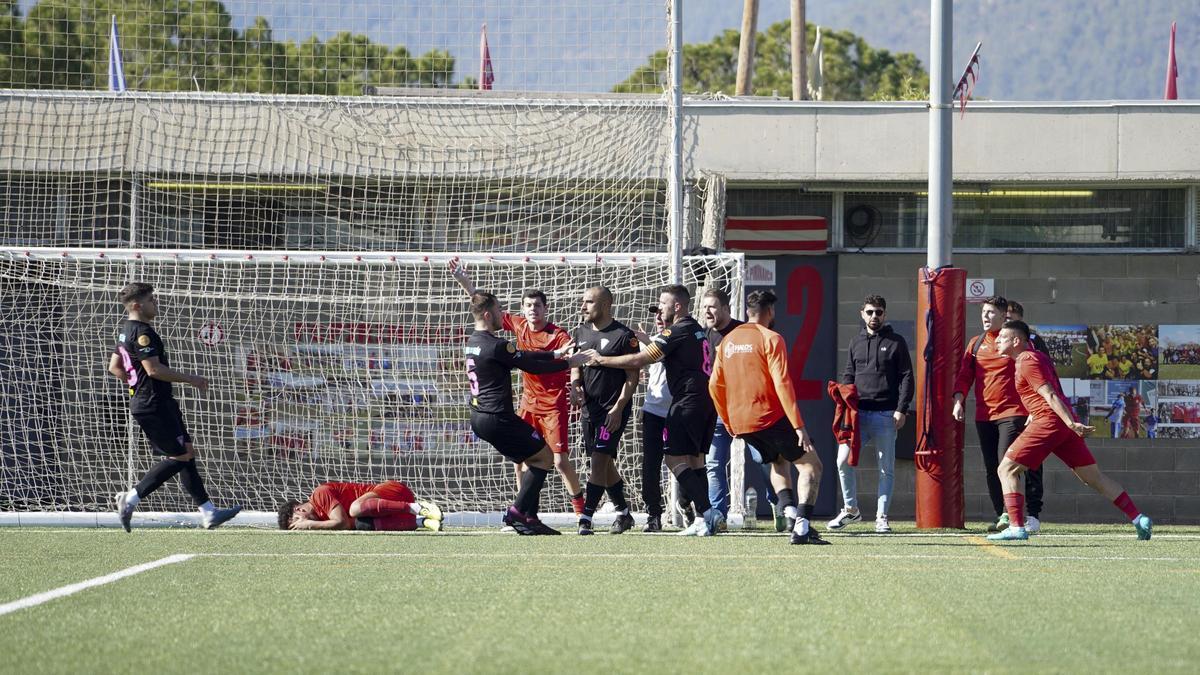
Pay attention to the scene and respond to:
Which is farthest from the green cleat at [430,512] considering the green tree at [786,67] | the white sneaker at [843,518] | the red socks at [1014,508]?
the green tree at [786,67]

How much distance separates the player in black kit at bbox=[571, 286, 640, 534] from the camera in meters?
11.0

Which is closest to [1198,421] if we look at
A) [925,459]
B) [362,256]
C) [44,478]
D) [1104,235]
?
[1104,235]

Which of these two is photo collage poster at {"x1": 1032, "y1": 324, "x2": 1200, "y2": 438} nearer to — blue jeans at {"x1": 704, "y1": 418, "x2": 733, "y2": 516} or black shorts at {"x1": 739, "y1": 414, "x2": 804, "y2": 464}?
blue jeans at {"x1": 704, "y1": 418, "x2": 733, "y2": 516}

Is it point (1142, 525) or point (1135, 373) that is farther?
point (1135, 373)

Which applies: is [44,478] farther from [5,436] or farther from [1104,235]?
[1104,235]

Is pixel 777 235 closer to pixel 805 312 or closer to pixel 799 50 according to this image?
pixel 805 312

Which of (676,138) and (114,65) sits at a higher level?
(114,65)

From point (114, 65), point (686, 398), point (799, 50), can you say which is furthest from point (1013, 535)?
point (799, 50)

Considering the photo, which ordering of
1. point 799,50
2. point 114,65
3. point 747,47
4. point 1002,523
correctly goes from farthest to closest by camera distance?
point 799,50 < point 747,47 < point 114,65 < point 1002,523

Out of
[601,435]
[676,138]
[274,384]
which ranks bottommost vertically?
[601,435]

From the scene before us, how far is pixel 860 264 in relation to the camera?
588 inches

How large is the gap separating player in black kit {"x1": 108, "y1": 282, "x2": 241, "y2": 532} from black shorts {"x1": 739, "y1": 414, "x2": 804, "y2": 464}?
4.37 meters

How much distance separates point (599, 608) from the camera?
257 inches

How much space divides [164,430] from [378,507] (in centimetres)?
174
